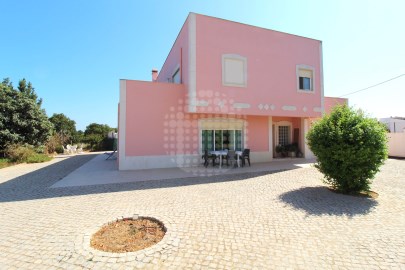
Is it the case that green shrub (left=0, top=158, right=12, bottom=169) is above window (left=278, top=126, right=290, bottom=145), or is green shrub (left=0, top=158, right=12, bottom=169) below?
below

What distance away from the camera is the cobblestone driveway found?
2.53 m

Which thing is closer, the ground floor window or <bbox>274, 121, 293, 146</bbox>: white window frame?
the ground floor window

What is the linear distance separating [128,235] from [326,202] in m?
4.37

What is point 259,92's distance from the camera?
10.5 m

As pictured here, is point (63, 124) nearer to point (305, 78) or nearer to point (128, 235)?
point (305, 78)

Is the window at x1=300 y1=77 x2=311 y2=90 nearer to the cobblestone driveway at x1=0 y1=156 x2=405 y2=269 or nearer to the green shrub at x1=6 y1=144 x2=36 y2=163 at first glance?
the cobblestone driveway at x1=0 y1=156 x2=405 y2=269

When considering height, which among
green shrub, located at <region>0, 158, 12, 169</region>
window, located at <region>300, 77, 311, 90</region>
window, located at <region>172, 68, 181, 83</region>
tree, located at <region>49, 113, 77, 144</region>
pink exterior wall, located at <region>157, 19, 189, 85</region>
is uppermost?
pink exterior wall, located at <region>157, 19, 189, 85</region>

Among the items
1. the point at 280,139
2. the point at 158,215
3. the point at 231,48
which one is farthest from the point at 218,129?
the point at 158,215

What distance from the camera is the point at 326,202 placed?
4715 mm

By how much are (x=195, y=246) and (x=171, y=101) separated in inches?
317

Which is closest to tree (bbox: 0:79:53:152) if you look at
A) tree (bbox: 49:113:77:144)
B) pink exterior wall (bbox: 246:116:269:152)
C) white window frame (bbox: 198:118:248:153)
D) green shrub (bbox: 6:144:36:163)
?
green shrub (bbox: 6:144:36:163)

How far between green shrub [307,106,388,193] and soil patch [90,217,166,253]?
4701 mm

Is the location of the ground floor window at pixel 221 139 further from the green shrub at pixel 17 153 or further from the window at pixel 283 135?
the green shrub at pixel 17 153

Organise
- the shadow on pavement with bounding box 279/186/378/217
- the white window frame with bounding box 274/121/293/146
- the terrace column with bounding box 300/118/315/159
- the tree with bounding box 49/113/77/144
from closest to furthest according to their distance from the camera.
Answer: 1. the shadow on pavement with bounding box 279/186/378/217
2. the terrace column with bounding box 300/118/315/159
3. the white window frame with bounding box 274/121/293/146
4. the tree with bounding box 49/113/77/144
